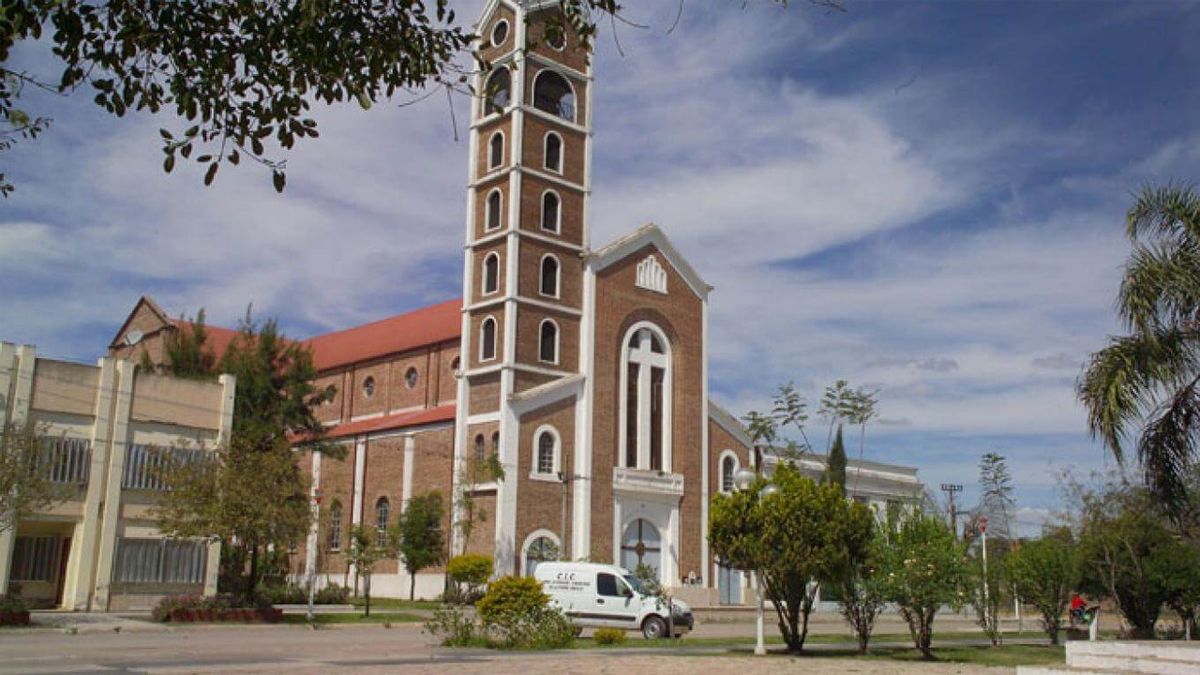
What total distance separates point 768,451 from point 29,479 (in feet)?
119

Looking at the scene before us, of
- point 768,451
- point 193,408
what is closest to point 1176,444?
point 193,408

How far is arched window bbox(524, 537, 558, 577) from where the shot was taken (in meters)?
41.0

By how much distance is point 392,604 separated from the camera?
39.7m

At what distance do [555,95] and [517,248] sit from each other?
8.72m

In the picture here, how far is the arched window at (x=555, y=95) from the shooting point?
156 feet

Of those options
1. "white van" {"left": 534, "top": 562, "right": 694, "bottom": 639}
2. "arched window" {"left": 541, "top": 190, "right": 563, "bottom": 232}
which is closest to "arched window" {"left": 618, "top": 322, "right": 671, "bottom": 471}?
"arched window" {"left": 541, "top": 190, "right": 563, "bottom": 232}

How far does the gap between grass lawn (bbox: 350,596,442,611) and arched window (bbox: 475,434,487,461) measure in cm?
600

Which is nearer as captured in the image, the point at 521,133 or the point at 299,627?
the point at 299,627

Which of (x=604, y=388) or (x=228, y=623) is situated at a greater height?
(x=604, y=388)

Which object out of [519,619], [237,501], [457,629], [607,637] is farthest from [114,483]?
[607,637]

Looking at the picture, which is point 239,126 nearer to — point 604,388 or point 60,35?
point 60,35

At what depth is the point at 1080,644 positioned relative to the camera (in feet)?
43.0

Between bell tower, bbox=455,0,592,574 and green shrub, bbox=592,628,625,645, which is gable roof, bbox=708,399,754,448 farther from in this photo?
green shrub, bbox=592,628,625,645

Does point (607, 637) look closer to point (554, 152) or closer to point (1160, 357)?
point (1160, 357)
